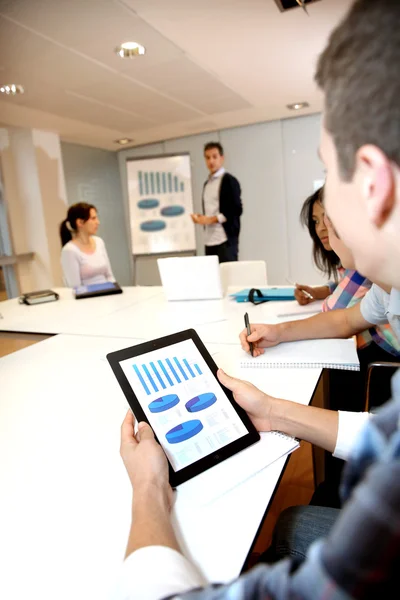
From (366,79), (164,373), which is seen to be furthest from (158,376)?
(366,79)

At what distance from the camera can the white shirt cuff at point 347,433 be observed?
81 cm

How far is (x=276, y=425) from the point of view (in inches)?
33.2

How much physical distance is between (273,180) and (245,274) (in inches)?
118

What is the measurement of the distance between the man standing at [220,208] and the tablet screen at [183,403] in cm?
343

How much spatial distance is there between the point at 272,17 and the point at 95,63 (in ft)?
4.15

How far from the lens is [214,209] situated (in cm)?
450

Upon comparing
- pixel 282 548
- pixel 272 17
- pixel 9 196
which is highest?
pixel 272 17

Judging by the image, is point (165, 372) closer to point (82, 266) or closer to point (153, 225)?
point (82, 266)

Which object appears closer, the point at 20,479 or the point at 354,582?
the point at 354,582

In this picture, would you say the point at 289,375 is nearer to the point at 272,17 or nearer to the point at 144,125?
the point at 272,17

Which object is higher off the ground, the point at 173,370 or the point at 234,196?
the point at 234,196

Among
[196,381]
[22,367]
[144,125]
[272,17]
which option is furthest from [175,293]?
[144,125]

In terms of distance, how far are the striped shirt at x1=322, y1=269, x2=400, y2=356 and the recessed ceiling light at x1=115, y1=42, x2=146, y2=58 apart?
6.95 feet

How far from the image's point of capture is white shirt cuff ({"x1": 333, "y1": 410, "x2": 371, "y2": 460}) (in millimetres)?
812
